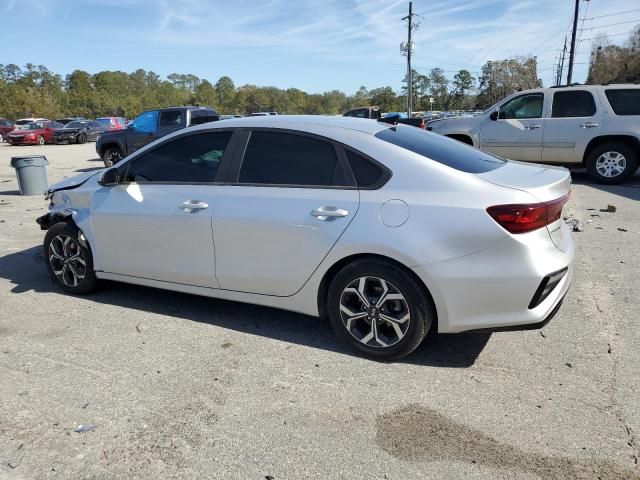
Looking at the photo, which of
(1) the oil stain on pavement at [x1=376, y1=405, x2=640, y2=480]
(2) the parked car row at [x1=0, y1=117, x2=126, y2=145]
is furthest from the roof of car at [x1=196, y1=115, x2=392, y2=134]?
(2) the parked car row at [x1=0, y1=117, x2=126, y2=145]

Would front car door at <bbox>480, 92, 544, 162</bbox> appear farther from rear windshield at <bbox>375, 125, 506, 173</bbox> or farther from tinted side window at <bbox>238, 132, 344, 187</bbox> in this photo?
tinted side window at <bbox>238, 132, 344, 187</bbox>

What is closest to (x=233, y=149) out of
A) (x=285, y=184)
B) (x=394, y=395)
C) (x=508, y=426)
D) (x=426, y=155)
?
(x=285, y=184)

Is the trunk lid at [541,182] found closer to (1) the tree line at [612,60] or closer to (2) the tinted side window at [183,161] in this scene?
(2) the tinted side window at [183,161]

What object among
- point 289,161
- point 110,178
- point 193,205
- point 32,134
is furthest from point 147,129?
point 32,134

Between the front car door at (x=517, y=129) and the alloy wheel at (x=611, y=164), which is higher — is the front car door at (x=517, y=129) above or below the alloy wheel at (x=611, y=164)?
above

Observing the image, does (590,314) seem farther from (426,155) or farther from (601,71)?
(601,71)

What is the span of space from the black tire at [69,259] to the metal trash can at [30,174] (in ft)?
24.0

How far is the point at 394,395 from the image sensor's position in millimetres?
3123

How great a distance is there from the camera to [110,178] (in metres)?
4.48

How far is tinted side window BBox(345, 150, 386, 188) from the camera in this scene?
3.45m

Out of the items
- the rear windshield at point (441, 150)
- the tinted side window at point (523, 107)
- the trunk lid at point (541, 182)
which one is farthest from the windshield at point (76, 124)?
the trunk lid at point (541, 182)

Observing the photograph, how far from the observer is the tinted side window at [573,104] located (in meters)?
10.4

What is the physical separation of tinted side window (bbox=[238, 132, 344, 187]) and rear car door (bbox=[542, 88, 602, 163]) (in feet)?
27.9

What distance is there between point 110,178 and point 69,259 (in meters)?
0.95
